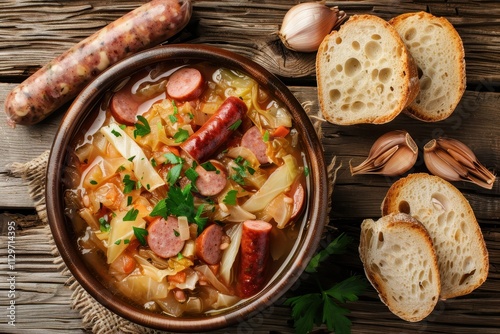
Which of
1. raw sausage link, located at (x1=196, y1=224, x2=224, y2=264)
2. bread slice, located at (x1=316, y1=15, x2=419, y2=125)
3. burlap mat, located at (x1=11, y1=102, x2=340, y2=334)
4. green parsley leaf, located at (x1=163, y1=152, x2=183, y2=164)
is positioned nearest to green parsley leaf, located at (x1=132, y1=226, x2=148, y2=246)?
raw sausage link, located at (x1=196, y1=224, x2=224, y2=264)

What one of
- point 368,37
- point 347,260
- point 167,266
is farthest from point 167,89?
point 347,260

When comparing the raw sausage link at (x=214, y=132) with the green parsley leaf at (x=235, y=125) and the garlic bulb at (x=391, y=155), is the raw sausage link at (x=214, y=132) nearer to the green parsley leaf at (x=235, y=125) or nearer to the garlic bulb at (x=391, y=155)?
the green parsley leaf at (x=235, y=125)

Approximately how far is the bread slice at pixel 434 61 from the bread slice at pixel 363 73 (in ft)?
0.62

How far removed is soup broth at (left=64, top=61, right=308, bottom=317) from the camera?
9.78ft

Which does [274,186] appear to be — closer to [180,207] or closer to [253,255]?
[253,255]

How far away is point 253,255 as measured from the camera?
2.92m

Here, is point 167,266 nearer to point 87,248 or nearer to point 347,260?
point 87,248

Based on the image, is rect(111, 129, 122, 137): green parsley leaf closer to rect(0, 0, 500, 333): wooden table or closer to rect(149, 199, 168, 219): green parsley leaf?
rect(149, 199, 168, 219): green parsley leaf

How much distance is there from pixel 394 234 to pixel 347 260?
0.38 m

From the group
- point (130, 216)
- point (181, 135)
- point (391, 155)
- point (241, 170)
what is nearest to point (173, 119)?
point (181, 135)

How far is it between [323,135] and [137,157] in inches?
43.0

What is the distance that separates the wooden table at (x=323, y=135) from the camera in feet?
11.3

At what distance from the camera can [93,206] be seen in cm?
306

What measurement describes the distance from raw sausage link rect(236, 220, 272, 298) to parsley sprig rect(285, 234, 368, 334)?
0.33 meters
